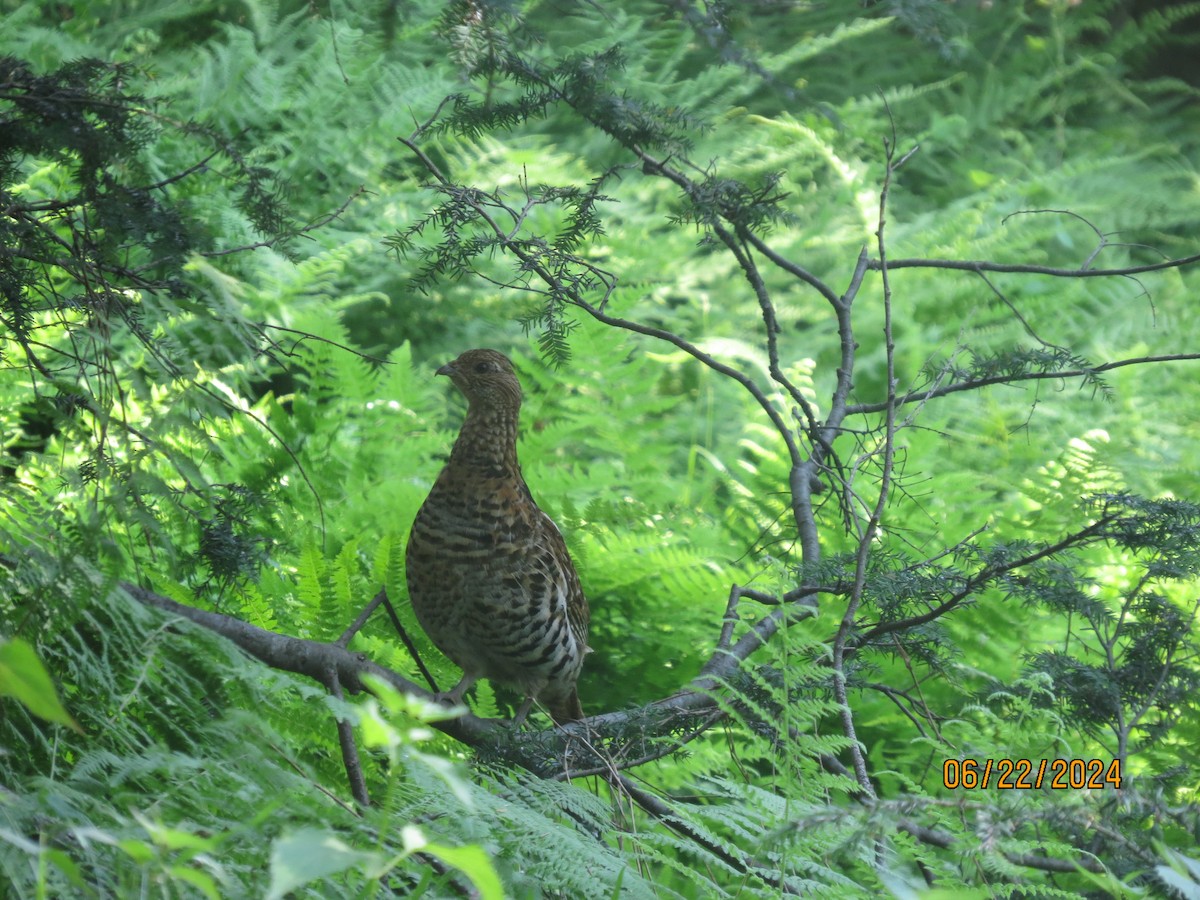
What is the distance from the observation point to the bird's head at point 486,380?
9.09 ft

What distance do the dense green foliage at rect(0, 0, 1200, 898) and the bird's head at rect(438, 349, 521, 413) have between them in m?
0.29

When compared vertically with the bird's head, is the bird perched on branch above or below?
below

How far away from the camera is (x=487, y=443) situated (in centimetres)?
270

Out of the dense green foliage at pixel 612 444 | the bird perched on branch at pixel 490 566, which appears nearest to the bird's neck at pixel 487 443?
the bird perched on branch at pixel 490 566

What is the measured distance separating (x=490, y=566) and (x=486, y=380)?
0.49m

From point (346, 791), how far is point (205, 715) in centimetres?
55

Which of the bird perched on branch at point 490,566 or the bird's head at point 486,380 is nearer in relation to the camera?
the bird perched on branch at point 490,566

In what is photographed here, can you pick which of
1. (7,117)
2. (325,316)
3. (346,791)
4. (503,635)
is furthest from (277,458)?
(7,117)

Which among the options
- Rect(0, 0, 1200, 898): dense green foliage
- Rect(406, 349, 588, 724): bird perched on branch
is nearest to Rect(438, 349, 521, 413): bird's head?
Rect(406, 349, 588, 724): bird perched on branch

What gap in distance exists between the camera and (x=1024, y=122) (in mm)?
7992

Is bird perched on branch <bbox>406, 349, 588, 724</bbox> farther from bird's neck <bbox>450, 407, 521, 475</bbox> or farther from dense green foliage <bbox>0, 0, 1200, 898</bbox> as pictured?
dense green foliage <bbox>0, 0, 1200, 898</bbox>

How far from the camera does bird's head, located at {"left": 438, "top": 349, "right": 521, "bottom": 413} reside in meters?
2.77

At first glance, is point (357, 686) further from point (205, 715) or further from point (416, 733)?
point (416, 733)

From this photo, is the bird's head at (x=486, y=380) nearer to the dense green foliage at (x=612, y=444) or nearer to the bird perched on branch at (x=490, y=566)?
the bird perched on branch at (x=490, y=566)
